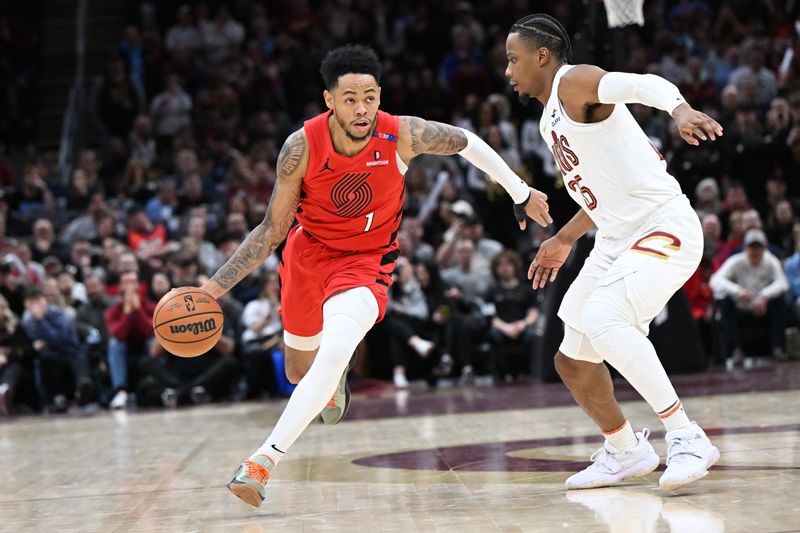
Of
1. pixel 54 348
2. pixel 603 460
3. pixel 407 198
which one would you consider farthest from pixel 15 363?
pixel 603 460

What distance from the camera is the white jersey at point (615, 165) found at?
4.71 m

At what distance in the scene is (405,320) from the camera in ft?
40.1

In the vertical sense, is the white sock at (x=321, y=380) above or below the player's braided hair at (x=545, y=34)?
below

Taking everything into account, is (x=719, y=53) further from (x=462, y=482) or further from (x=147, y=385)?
(x=462, y=482)

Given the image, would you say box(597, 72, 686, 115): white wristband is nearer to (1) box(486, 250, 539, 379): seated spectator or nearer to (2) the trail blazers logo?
(2) the trail blazers logo

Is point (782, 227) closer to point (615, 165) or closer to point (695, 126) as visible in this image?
point (615, 165)

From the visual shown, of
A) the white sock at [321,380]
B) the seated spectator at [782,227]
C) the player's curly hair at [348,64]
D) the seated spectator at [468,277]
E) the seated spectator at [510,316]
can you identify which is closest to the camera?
the white sock at [321,380]

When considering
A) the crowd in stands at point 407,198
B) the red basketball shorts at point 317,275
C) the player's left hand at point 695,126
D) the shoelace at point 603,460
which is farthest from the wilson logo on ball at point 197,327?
the crowd in stands at point 407,198

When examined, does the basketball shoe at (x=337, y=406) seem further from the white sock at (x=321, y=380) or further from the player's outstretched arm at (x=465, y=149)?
the player's outstretched arm at (x=465, y=149)

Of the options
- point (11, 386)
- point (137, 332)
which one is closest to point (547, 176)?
point (137, 332)

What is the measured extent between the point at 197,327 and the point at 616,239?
191 centimetres

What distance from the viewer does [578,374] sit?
4.91m

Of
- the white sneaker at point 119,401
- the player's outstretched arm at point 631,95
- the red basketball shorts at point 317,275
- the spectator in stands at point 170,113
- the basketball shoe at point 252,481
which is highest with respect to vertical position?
the spectator in stands at point 170,113

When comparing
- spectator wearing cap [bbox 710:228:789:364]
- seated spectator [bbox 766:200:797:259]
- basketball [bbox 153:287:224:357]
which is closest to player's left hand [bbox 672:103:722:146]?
basketball [bbox 153:287:224:357]
